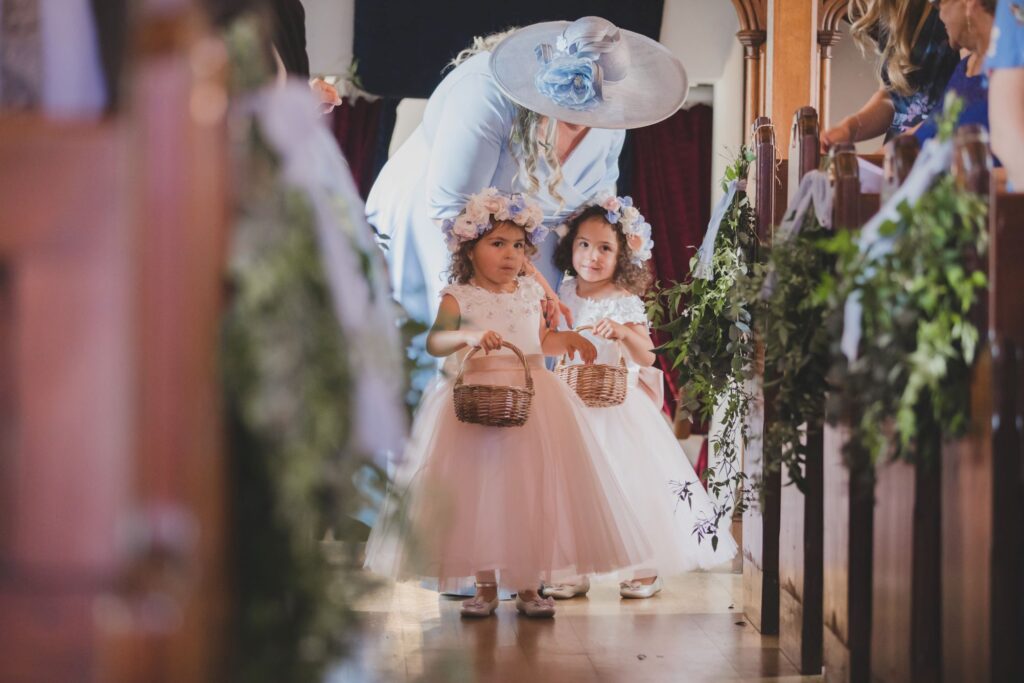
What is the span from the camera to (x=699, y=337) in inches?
164

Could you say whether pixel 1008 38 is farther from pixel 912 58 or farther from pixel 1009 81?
pixel 912 58

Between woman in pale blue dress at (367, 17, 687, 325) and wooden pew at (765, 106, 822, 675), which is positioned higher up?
woman in pale blue dress at (367, 17, 687, 325)

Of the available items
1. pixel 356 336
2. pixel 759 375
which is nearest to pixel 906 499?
pixel 759 375

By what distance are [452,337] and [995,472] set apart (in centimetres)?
231

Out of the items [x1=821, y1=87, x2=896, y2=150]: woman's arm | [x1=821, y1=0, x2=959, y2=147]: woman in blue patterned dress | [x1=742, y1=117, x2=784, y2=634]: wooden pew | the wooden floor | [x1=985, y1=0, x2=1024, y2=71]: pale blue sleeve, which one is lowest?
the wooden floor

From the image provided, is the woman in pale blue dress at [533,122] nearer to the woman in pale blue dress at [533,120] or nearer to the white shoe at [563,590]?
the woman in pale blue dress at [533,120]

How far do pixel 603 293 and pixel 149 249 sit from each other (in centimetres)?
379

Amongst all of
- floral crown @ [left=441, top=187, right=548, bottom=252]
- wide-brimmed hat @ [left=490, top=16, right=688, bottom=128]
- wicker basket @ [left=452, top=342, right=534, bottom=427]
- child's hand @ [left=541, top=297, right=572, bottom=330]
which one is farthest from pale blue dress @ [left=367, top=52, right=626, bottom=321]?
wicker basket @ [left=452, top=342, right=534, bottom=427]

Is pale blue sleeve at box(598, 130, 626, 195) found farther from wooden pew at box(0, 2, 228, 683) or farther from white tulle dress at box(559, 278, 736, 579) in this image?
wooden pew at box(0, 2, 228, 683)

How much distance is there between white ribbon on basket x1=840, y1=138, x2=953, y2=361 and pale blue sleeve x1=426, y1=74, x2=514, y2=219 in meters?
2.46

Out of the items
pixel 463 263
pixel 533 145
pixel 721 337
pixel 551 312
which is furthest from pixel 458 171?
pixel 721 337

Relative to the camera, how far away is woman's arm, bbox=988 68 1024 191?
9.24 ft

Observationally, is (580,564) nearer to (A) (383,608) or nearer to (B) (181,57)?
(A) (383,608)

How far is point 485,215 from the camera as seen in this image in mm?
4500
